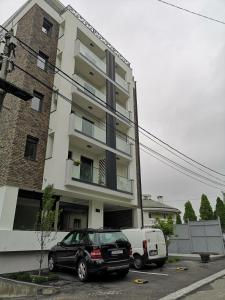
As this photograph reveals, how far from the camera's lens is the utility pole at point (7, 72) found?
24.4 feet

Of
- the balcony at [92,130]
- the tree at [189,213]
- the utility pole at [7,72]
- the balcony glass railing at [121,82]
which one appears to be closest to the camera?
the utility pole at [7,72]

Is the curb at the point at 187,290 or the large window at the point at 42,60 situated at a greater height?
the large window at the point at 42,60

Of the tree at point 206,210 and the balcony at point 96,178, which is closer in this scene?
the balcony at point 96,178

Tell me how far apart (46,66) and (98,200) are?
33.4 ft

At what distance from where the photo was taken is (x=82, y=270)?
8.77 metres

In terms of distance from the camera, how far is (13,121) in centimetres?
1441

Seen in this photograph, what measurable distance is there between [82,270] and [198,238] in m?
13.2

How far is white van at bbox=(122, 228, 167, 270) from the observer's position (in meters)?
11.6

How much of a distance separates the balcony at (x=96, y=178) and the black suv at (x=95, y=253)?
18.9 ft

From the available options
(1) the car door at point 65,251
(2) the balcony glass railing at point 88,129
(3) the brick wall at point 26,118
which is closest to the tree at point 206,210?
(2) the balcony glass railing at point 88,129

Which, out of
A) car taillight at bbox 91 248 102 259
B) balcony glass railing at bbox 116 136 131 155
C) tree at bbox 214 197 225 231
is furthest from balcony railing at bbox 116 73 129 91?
tree at bbox 214 197 225 231

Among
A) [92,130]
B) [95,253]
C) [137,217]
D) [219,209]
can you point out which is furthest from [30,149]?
[219,209]

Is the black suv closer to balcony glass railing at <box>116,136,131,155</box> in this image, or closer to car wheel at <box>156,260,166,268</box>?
car wheel at <box>156,260,166,268</box>

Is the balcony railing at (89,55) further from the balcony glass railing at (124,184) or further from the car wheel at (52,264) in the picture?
the car wheel at (52,264)
